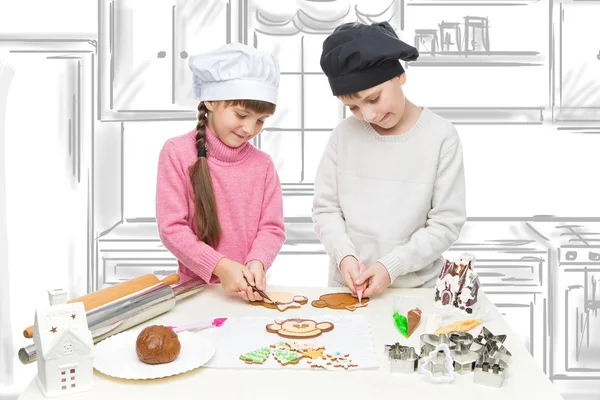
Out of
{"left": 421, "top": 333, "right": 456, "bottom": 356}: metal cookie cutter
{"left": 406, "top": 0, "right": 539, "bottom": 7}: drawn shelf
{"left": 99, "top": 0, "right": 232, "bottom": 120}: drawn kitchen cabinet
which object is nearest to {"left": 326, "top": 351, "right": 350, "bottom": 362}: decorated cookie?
{"left": 421, "top": 333, "right": 456, "bottom": 356}: metal cookie cutter

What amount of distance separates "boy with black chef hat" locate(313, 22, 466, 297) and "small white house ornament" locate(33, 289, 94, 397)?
631 mm

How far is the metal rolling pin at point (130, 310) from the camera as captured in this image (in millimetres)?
1155

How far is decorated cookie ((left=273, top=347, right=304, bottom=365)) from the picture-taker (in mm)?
1069

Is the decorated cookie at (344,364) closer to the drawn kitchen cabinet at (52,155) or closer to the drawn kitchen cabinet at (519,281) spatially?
the drawn kitchen cabinet at (519,281)

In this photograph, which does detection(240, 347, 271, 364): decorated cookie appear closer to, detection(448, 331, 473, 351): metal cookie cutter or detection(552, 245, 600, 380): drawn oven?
detection(448, 331, 473, 351): metal cookie cutter

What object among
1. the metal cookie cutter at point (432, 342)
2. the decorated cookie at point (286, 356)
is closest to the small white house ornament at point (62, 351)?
the decorated cookie at point (286, 356)

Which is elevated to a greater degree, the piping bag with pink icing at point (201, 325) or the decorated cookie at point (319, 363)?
the piping bag with pink icing at point (201, 325)

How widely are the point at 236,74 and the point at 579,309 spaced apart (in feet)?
6.34

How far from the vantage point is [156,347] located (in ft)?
3.41

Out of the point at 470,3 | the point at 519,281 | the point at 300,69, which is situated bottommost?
the point at 519,281

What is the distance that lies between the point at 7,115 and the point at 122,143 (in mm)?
469

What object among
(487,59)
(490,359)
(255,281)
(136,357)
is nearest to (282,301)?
(255,281)

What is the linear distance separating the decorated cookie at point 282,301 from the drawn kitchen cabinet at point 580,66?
5.97ft

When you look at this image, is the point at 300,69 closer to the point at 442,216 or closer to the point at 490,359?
the point at 442,216
